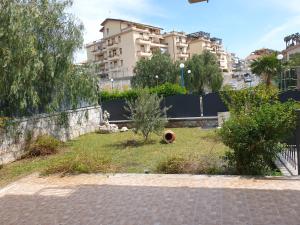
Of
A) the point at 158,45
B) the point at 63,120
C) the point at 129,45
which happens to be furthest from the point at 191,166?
the point at 158,45

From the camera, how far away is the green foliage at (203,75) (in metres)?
50.3

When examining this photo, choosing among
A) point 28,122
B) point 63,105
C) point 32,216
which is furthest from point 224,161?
point 63,105

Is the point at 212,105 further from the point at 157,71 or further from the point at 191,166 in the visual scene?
the point at 157,71

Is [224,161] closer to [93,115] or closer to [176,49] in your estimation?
[93,115]

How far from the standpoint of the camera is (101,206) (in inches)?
226

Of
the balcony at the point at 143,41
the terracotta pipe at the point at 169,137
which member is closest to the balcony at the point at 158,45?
the balcony at the point at 143,41

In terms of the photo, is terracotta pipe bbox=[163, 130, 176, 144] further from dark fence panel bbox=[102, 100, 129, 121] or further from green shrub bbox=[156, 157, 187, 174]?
dark fence panel bbox=[102, 100, 129, 121]

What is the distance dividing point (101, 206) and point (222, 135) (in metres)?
3.13

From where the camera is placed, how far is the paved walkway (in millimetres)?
4945

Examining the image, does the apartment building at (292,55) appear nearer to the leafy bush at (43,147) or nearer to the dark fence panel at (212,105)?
the dark fence panel at (212,105)

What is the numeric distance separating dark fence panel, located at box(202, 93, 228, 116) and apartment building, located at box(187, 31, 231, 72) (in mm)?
62407

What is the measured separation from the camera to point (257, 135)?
696 cm

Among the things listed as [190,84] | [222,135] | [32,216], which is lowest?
[32,216]

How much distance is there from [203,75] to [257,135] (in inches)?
1735
